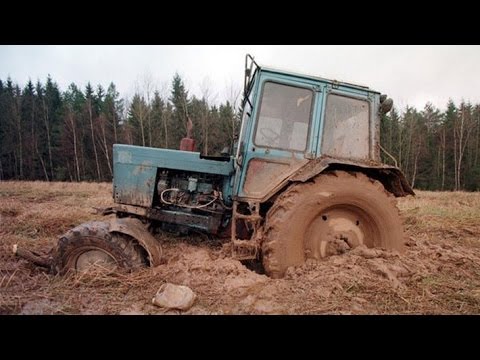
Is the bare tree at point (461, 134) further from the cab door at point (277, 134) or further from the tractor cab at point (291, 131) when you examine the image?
the cab door at point (277, 134)

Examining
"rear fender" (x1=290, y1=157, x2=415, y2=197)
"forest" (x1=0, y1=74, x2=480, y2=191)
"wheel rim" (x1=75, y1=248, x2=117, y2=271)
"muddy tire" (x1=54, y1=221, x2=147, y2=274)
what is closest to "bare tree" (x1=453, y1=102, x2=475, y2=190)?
"forest" (x1=0, y1=74, x2=480, y2=191)

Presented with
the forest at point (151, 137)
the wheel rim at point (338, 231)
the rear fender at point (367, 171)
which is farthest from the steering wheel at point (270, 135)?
the forest at point (151, 137)

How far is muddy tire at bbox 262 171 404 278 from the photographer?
3.54 metres

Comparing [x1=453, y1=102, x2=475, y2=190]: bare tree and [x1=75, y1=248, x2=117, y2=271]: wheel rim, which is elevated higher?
[x1=453, y1=102, x2=475, y2=190]: bare tree

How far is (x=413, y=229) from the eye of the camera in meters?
6.48

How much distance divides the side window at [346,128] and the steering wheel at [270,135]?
0.60 m

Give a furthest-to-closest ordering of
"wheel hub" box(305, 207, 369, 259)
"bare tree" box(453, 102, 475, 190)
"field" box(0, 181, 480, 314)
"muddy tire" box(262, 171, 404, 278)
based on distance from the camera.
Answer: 1. "bare tree" box(453, 102, 475, 190)
2. "wheel hub" box(305, 207, 369, 259)
3. "muddy tire" box(262, 171, 404, 278)
4. "field" box(0, 181, 480, 314)

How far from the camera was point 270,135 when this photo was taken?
393 cm

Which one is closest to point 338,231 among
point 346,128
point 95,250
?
point 346,128

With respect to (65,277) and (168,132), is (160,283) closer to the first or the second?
(65,277)

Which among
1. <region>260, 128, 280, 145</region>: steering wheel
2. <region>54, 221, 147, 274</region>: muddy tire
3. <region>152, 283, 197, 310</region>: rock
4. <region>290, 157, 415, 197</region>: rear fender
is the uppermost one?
<region>260, 128, 280, 145</region>: steering wheel

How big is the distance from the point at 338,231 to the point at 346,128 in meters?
1.29

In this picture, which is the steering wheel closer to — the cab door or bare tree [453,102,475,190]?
the cab door
